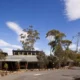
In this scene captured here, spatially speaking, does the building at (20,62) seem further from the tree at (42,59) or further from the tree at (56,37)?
the tree at (56,37)

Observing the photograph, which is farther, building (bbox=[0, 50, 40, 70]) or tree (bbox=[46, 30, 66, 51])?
tree (bbox=[46, 30, 66, 51])

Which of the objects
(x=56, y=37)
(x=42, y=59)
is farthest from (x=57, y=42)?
(x=42, y=59)

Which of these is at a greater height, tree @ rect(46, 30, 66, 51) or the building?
tree @ rect(46, 30, 66, 51)

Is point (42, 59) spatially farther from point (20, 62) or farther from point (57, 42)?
point (57, 42)

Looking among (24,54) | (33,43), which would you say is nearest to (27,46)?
(33,43)

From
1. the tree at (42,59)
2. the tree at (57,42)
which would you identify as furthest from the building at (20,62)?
the tree at (57,42)

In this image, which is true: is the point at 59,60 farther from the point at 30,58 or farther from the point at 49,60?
the point at 30,58

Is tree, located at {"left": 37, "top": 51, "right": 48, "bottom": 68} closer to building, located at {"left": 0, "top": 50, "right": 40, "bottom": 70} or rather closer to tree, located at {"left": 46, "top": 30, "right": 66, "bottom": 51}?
building, located at {"left": 0, "top": 50, "right": 40, "bottom": 70}

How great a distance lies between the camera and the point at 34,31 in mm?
89438

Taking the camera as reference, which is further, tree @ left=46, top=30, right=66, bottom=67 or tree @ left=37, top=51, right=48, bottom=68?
tree @ left=46, top=30, right=66, bottom=67

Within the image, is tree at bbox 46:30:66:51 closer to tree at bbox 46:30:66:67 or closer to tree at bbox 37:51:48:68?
tree at bbox 46:30:66:67

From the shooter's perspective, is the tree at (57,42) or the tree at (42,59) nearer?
the tree at (42,59)

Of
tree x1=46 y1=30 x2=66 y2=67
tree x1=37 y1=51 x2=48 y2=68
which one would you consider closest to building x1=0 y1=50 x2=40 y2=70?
tree x1=37 y1=51 x2=48 y2=68

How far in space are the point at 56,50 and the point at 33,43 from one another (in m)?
20.9
